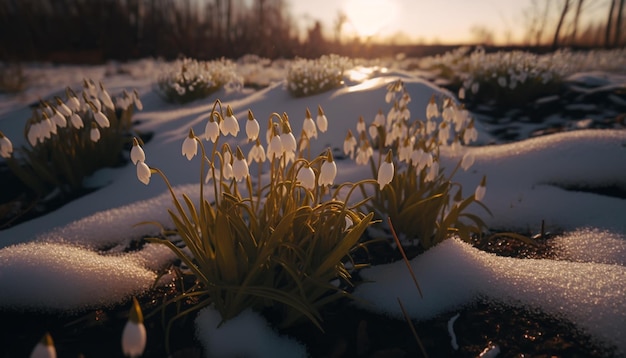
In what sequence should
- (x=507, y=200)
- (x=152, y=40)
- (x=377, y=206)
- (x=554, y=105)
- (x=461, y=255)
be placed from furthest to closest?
(x=152, y=40) → (x=554, y=105) → (x=507, y=200) → (x=377, y=206) → (x=461, y=255)

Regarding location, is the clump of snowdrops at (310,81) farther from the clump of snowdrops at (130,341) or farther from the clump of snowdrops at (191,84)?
the clump of snowdrops at (130,341)

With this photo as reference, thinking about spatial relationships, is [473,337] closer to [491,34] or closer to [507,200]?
[507,200]

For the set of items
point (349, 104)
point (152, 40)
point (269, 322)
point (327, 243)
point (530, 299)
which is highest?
point (152, 40)

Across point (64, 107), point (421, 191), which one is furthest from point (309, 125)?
point (64, 107)

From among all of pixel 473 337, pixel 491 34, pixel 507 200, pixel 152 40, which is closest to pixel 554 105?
pixel 507 200

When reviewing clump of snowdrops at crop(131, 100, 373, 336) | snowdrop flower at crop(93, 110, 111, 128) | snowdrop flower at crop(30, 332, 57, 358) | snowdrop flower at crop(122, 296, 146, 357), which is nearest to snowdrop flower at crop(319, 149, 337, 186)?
clump of snowdrops at crop(131, 100, 373, 336)

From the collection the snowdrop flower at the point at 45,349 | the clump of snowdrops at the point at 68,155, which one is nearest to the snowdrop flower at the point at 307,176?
the snowdrop flower at the point at 45,349

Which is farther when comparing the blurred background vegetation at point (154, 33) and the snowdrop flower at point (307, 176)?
the blurred background vegetation at point (154, 33)

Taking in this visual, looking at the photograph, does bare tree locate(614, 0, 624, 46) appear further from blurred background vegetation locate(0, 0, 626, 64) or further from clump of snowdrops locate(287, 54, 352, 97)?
clump of snowdrops locate(287, 54, 352, 97)
